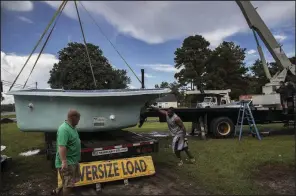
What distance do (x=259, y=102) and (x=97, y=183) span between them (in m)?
8.78

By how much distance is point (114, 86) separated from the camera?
11.0 metres

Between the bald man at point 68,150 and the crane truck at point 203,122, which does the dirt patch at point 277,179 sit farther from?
the bald man at point 68,150

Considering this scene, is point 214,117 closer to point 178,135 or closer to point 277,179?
point 178,135

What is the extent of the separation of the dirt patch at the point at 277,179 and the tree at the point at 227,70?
3521cm

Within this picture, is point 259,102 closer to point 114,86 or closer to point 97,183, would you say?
point 114,86

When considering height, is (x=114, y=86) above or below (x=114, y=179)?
above

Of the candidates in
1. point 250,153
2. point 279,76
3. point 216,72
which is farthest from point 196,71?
point 250,153

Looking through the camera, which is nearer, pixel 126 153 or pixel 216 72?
pixel 126 153

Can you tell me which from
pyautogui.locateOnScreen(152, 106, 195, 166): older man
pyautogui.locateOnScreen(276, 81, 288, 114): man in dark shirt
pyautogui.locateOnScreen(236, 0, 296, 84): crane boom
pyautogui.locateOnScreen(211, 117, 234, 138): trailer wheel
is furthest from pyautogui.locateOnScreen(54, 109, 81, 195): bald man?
pyautogui.locateOnScreen(236, 0, 296, 84): crane boom

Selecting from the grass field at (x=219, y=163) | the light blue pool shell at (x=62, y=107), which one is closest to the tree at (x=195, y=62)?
the grass field at (x=219, y=163)

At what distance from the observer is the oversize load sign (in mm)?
5348

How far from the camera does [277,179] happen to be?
5.59 meters

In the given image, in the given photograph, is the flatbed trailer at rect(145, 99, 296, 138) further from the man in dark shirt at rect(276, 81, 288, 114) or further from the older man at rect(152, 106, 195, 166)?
the older man at rect(152, 106, 195, 166)

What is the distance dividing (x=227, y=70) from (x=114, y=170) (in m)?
42.5
